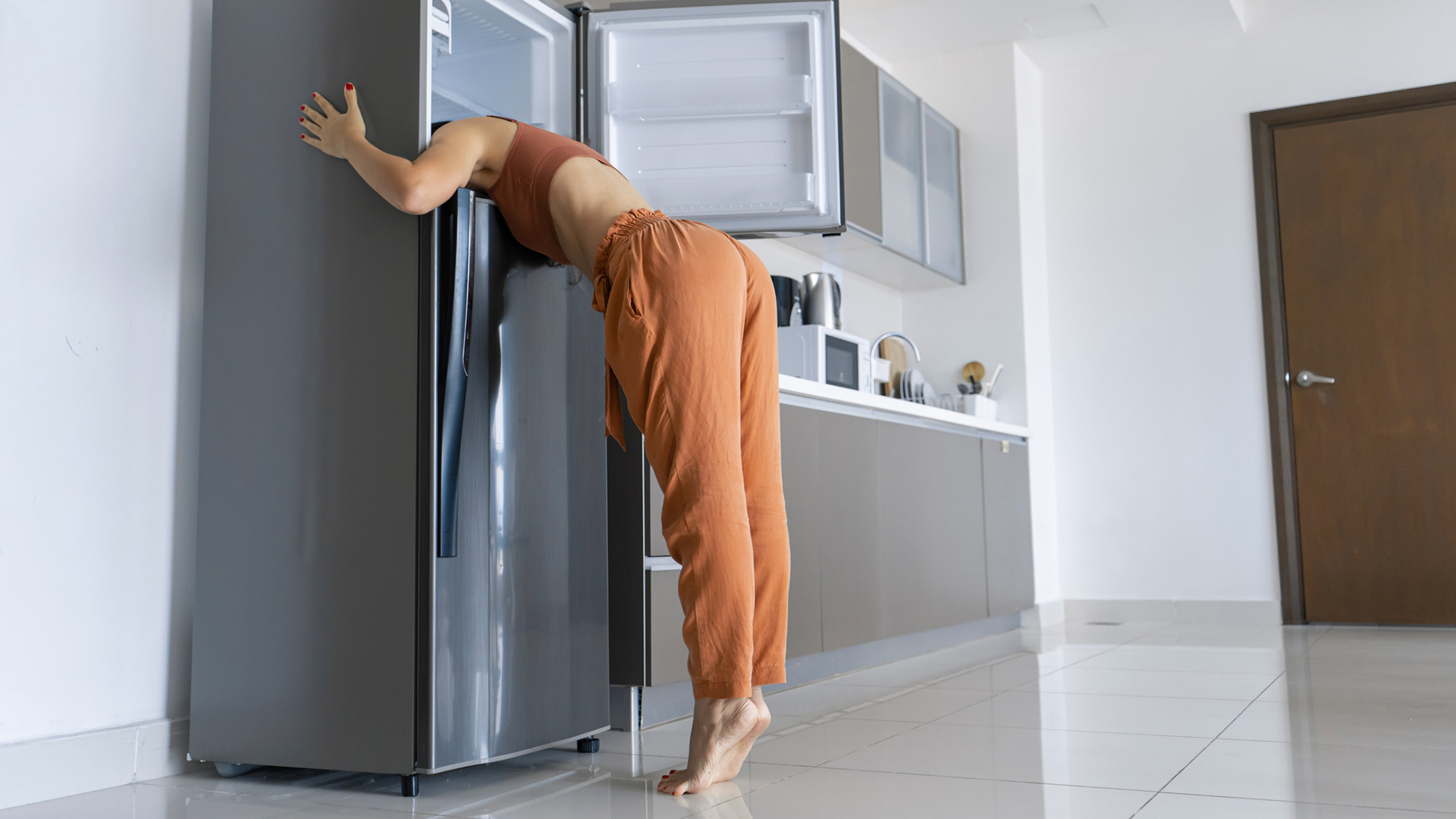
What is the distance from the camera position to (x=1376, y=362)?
4230 millimetres

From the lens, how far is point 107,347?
185cm

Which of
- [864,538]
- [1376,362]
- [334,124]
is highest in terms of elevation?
[334,124]

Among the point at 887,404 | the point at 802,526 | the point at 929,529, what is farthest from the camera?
the point at 929,529

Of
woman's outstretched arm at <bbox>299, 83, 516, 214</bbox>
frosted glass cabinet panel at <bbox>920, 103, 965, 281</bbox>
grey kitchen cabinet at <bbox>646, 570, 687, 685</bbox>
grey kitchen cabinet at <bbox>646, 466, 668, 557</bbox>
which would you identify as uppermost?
frosted glass cabinet panel at <bbox>920, 103, 965, 281</bbox>

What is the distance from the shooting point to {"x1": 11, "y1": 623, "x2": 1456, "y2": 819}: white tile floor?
153cm

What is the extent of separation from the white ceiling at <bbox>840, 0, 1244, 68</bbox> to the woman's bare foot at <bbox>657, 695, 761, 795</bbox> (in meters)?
3.41

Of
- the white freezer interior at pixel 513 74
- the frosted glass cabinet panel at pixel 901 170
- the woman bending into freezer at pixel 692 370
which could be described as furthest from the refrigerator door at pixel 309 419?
A: the frosted glass cabinet panel at pixel 901 170

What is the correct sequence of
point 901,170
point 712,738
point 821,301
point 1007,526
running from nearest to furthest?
point 712,738 → point 821,301 → point 1007,526 → point 901,170

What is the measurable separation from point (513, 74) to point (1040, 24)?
9.06 ft

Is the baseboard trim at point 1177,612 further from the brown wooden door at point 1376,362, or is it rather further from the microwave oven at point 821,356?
the microwave oven at point 821,356

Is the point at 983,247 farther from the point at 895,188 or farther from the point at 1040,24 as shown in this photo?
the point at 1040,24

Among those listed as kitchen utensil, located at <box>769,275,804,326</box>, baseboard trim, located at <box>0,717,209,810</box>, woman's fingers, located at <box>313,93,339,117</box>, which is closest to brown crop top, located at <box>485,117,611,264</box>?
woman's fingers, located at <box>313,93,339,117</box>

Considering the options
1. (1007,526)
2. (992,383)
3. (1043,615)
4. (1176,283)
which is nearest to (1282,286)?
(1176,283)

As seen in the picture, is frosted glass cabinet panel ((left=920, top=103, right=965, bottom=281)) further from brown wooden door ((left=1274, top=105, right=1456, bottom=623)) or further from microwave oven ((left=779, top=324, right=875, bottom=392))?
brown wooden door ((left=1274, top=105, right=1456, bottom=623))
